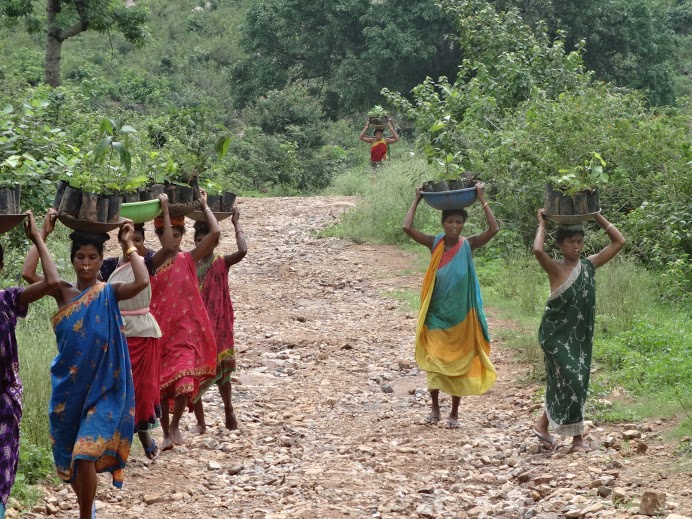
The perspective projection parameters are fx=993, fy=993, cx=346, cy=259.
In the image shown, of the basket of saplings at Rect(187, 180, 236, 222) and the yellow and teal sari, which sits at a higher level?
the basket of saplings at Rect(187, 180, 236, 222)

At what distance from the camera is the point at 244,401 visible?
8.51m

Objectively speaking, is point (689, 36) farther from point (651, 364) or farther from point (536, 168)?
point (651, 364)

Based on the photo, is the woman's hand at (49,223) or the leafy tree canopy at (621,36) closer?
the woman's hand at (49,223)

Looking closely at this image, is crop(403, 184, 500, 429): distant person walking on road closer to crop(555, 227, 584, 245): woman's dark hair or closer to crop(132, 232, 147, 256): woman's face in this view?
crop(555, 227, 584, 245): woman's dark hair

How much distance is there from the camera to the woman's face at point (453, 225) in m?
7.55

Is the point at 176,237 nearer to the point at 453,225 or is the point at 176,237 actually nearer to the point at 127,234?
the point at 127,234

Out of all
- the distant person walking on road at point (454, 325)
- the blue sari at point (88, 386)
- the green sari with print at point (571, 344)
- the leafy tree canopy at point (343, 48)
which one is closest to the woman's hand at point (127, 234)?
the blue sari at point (88, 386)

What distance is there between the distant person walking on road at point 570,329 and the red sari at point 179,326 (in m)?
2.34

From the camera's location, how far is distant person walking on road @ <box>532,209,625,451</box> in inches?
253

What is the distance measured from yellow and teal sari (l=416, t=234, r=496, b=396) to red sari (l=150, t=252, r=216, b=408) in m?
1.75

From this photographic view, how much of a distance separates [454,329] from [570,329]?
4.17 ft

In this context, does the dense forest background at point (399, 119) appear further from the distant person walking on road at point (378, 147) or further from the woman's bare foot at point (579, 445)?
the woman's bare foot at point (579, 445)

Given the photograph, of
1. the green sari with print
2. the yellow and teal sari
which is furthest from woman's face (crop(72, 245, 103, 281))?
the yellow and teal sari

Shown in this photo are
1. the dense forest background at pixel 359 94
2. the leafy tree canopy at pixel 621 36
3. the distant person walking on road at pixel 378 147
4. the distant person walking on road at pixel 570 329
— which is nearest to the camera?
the distant person walking on road at pixel 570 329
